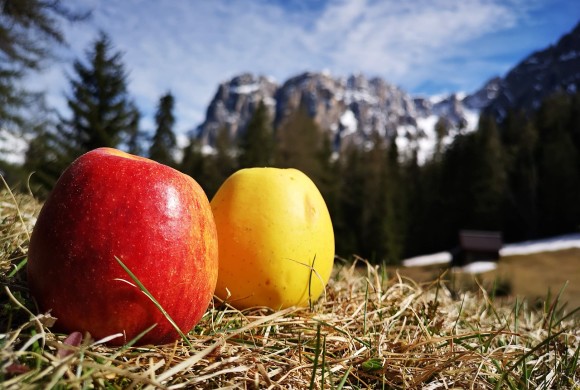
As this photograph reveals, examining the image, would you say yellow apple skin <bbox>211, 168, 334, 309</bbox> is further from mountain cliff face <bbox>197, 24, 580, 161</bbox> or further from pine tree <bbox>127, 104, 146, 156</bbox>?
mountain cliff face <bbox>197, 24, 580, 161</bbox>

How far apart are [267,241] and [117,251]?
0.59 meters

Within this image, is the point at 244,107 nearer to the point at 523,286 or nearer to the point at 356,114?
the point at 356,114

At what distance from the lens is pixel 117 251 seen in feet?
3.44

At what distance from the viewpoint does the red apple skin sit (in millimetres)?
1037

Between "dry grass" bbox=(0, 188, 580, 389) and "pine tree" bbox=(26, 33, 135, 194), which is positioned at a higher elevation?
"pine tree" bbox=(26, 33, 135, 194)

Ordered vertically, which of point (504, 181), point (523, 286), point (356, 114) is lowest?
point (523, 286)

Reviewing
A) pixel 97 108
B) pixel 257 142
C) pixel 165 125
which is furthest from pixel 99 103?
pixel 257 142

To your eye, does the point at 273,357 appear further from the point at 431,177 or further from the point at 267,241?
the point at 431,177

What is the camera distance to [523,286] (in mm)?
23578

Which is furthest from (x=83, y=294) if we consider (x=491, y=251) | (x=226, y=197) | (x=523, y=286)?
(x=491, y=251)

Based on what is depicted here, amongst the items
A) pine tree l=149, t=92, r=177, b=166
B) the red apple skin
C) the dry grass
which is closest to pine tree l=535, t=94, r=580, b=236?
pine tree l=149, t=92, r=177, b=166

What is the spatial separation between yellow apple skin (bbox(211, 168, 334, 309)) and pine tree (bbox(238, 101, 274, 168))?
127ft

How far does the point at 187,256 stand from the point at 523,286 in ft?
88.0

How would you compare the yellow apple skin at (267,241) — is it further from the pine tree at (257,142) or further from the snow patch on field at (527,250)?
the pine tree at (257,142)
